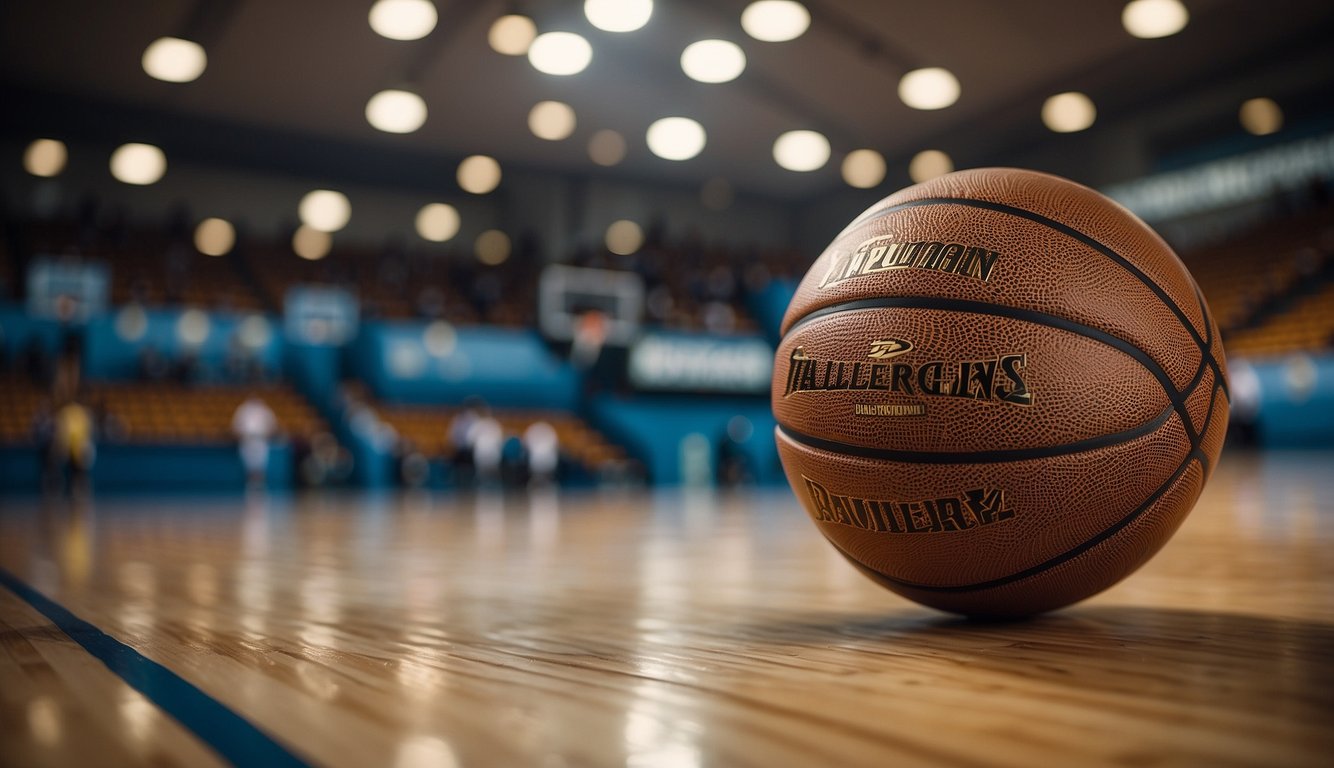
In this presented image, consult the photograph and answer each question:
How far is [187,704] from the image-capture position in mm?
906

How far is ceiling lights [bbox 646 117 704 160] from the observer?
21.5ft

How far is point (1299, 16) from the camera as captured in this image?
34.2 ft

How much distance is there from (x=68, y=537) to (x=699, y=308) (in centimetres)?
1100

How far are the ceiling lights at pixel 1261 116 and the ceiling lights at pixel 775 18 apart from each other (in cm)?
876

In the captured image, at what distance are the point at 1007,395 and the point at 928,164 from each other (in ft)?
40.9

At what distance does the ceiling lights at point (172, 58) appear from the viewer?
4750mm

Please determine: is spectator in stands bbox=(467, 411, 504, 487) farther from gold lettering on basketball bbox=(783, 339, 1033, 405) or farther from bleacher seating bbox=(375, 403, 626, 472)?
gold lettering on basketball bbox=(783, 339, 1033, 405)

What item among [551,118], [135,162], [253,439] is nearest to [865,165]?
[551,118]

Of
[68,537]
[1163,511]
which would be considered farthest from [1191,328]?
[68,537]

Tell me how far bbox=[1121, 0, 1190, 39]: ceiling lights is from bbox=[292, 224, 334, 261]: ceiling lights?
1159 cm

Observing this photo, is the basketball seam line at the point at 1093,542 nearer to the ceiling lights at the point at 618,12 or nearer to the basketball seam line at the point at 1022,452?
the basketball seam line at the point at 1022,452

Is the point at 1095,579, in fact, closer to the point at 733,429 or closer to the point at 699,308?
the point at 733,429

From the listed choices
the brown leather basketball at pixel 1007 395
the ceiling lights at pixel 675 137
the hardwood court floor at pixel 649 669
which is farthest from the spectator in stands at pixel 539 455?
the brown leather basketball at pixel 1007 395

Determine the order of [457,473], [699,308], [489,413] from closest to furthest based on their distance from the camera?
[457,473] < [489,413] < [699,308]
